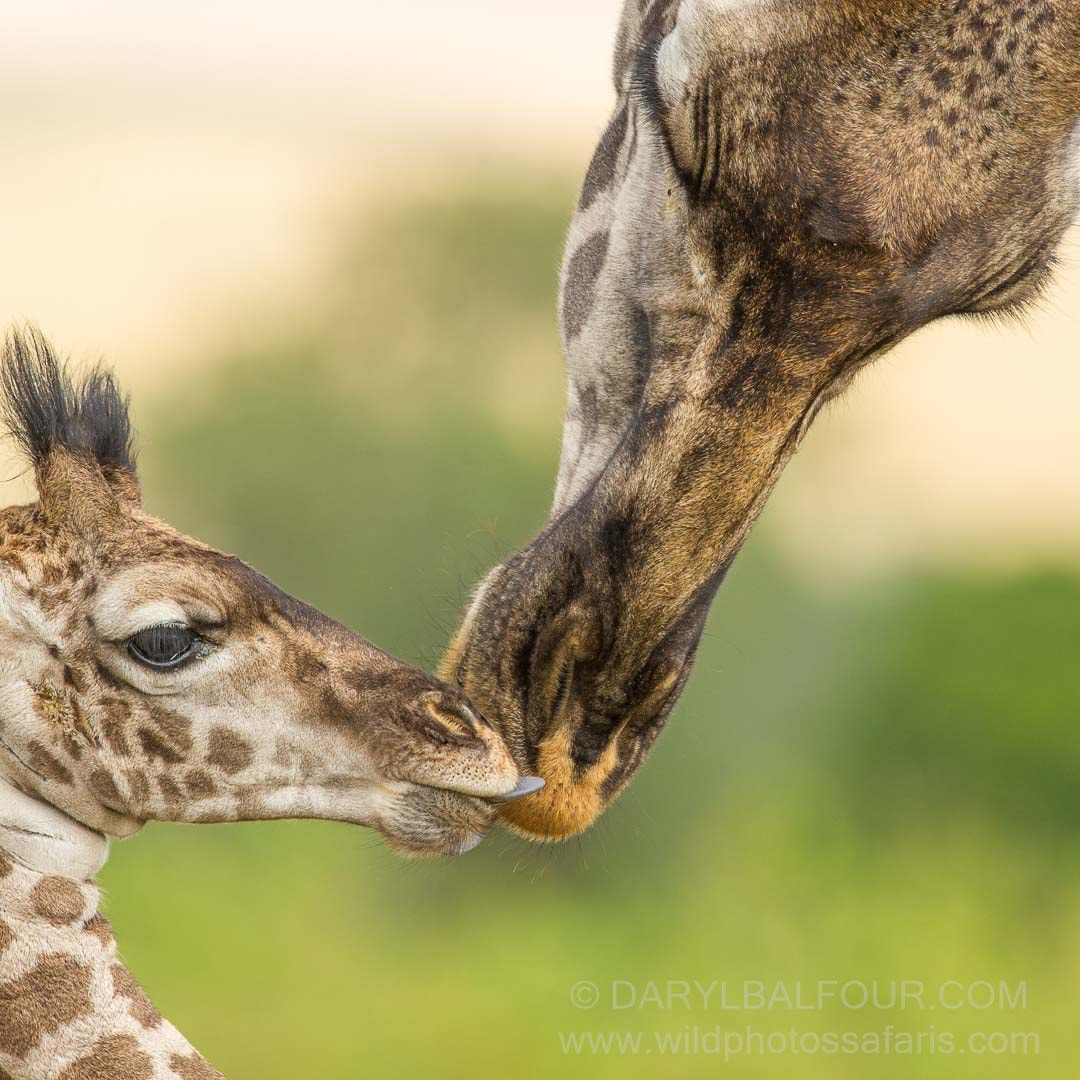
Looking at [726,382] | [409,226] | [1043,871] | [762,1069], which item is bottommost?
[726,382]

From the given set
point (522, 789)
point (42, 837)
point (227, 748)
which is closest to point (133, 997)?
point (42, 837)

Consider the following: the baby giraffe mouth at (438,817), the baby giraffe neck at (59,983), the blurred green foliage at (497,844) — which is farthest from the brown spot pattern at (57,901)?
the blurred green foliage at (497,844)

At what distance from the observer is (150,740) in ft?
7.28

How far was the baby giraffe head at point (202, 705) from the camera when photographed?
2186 millimetres

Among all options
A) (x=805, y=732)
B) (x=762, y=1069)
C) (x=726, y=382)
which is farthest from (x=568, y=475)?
(x=805, y=732)

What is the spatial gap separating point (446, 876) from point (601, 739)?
28.9 feet

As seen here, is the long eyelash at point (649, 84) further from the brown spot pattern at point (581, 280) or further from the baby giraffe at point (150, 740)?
the baby giraffe at point (150, 740)

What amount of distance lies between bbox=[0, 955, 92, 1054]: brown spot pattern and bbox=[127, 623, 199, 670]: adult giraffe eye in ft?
1.27

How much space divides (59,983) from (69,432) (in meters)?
0.71

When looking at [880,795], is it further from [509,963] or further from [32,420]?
[32,420]

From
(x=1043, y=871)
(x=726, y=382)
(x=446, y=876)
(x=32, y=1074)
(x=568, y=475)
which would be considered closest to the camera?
(x=32, y=1074)

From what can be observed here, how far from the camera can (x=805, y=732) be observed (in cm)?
1334

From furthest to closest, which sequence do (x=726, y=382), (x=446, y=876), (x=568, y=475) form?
1. (x=446, y=876)
2. (x=568, y=475)
3. (x=726, y=382)

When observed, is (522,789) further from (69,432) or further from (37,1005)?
(69,432)
